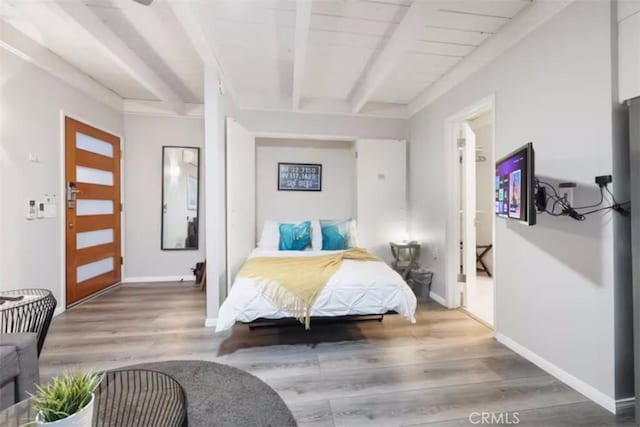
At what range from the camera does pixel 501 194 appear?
223 centimetres

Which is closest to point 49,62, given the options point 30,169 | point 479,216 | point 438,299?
point 30,169

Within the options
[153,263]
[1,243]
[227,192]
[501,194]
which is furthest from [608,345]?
[153,263]

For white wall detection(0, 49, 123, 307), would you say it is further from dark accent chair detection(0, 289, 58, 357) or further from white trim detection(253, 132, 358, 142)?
white trim detection(253, 132, 358, 142)

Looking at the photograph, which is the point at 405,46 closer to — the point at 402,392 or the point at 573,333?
the point at 573,333

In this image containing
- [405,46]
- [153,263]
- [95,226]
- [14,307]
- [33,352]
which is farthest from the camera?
[153,263]

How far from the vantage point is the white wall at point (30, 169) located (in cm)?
256

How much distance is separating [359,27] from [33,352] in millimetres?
→ 3058

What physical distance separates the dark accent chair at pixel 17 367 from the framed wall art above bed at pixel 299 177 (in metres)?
3.28

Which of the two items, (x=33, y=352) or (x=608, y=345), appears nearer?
(x=33, y=352)

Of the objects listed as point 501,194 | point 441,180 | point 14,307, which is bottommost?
point 14,307

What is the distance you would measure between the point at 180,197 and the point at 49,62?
2.07m

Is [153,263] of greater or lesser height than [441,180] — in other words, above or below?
below

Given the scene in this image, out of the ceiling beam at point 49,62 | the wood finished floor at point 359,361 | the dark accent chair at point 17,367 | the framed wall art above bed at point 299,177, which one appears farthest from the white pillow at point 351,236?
the ceiling beam at point 49,62

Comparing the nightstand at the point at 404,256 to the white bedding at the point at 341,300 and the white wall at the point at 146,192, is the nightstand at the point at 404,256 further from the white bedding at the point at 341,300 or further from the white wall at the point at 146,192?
the white wall at the point at 146,192
